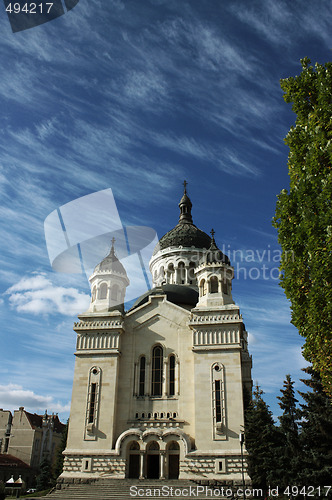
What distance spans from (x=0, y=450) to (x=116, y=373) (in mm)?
33544

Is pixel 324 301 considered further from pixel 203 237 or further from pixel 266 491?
pixel 203 237

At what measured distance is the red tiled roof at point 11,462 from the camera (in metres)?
44.9

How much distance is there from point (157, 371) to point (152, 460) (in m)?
5.28

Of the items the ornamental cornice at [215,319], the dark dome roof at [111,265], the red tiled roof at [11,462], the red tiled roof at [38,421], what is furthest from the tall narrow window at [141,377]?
the red tiled roof at [38,421]

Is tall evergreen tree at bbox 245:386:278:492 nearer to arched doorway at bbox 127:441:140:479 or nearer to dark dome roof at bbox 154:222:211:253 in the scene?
arched doorway at bbox 127:441:140:479

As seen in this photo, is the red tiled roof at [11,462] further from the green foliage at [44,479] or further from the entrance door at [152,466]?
the entrance door at [152,466]

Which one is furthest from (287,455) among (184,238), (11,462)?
(11,462)

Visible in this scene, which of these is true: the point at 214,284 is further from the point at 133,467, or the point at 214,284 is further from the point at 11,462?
the point at 11,462

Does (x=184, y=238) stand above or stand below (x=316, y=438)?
above

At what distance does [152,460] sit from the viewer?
25.5 m

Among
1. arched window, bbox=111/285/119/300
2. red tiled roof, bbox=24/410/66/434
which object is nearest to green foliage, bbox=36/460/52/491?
red tiled roof, bbox=24/410/66/434

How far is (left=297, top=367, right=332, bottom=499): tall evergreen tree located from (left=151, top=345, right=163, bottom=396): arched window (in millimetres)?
9136

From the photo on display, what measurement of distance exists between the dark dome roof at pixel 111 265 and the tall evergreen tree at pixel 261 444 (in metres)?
A: 13.5

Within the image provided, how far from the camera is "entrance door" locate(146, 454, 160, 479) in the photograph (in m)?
25.2
